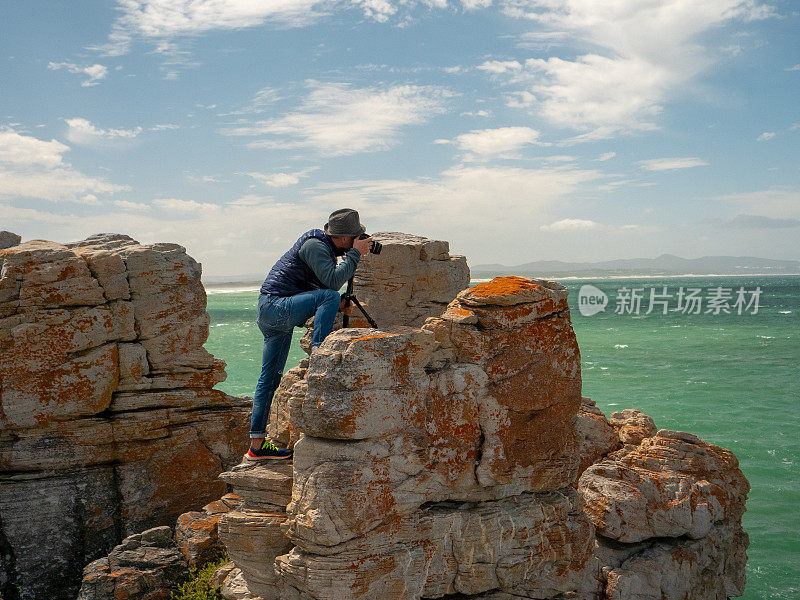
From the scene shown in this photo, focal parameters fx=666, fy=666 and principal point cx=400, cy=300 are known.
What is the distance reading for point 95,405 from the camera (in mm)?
10023

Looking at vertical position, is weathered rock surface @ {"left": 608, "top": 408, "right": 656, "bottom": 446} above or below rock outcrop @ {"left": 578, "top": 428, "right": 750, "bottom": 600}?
above

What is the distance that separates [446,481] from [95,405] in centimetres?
619

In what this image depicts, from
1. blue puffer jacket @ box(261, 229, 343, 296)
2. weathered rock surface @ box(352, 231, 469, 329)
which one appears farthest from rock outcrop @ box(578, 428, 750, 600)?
blue puffer jacket @ box(261, 229, 343, 296)

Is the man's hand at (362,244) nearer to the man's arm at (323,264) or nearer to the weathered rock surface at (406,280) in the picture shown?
the man's arm at (323,264)

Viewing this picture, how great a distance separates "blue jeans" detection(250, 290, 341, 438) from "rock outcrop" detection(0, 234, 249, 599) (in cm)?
413

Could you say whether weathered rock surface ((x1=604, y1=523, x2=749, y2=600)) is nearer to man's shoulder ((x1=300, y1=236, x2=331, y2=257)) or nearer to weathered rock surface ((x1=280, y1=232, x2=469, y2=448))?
weathered rock surface ((x1=280, y1=232, x2=469, y2=448))

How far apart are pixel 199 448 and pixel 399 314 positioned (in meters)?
4.21

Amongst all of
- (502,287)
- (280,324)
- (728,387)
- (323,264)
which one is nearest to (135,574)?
(280,324)

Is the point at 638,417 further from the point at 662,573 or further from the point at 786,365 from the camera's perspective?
the point at 786,365

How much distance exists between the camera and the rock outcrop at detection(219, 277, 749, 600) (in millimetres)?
5945

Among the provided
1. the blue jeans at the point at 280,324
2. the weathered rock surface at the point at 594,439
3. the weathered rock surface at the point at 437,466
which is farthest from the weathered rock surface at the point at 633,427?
the blue jeans at the point at 280,324

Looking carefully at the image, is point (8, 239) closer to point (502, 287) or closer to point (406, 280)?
point (406, 280)

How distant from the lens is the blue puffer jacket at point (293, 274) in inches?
273

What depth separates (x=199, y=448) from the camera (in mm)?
10891
